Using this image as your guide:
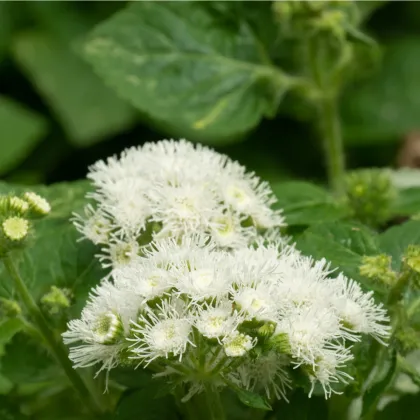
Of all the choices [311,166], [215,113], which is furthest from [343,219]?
[311,166]

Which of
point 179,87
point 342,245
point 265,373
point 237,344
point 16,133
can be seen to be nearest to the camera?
point 237,344

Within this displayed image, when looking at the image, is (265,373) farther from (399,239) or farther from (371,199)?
(371,199)

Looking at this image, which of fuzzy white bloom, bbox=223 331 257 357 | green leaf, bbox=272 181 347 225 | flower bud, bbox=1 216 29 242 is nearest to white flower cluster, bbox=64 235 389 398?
fuzzy white bloom, bbox=223 331 257 357

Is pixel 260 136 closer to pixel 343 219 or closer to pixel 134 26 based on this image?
pixel 134 26

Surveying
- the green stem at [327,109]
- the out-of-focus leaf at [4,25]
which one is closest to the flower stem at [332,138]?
the green stem at [327,109]

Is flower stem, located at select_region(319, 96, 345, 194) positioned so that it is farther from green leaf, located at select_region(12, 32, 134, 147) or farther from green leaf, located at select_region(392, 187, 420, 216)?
green leaf, located at select_region(12, 32, 134, 147)

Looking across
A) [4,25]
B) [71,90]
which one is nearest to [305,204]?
[71,90]

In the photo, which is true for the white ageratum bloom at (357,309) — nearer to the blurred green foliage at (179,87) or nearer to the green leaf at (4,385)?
the green leaf at (4,385)
